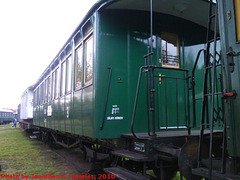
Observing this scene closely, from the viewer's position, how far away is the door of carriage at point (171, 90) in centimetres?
418

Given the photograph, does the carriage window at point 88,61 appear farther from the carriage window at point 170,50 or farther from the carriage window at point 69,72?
the carriage window at point 170,50

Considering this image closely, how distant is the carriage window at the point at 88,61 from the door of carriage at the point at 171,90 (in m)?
1.26

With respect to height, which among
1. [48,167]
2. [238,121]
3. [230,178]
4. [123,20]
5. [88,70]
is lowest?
[48,167]

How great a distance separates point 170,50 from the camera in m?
4.46

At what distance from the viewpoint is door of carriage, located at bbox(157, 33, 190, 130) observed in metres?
4.18

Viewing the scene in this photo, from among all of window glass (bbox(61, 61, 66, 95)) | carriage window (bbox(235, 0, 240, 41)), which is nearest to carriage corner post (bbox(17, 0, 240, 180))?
carriage window (bbox(235, 0, 240, 41))

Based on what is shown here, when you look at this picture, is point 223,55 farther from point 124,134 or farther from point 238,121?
point 124,134

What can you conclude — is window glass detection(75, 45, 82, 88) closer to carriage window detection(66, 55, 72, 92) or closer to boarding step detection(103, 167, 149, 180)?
carriage window detection(66, 55, 72, 92)

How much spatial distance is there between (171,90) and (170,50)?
2.59ft

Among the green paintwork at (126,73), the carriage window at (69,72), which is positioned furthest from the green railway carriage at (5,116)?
the green paintwork at (126,73)

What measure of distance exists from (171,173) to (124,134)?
0.95 meters

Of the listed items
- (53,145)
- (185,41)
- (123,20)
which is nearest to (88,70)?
(123,20)

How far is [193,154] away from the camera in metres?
2.81

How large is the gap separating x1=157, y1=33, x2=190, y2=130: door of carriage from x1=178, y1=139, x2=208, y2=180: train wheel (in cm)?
127
